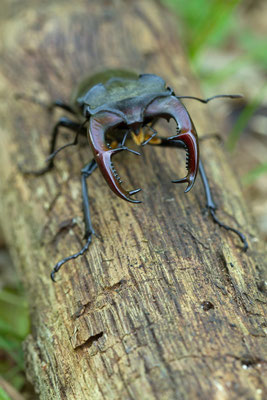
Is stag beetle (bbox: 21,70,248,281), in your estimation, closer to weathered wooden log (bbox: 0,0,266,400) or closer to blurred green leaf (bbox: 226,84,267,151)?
weathered wooden log (bbox: 0,0,266,400)

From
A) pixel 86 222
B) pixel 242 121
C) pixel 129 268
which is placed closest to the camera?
pixel 129 268

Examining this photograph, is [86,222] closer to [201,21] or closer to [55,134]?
[55,134]

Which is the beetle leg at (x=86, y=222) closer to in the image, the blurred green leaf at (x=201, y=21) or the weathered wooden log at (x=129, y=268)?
the weathered wooden log at (x=129, y=268)

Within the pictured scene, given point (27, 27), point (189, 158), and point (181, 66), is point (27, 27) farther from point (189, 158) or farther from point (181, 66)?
point (189, 158)

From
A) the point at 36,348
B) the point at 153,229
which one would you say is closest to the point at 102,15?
the point at 153,229

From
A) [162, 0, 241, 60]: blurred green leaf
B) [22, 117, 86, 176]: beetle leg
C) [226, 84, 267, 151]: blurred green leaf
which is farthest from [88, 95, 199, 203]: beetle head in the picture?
[162, 0, 241, 60]: blurred green leaf

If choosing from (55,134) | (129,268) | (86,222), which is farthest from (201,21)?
(129,268)
